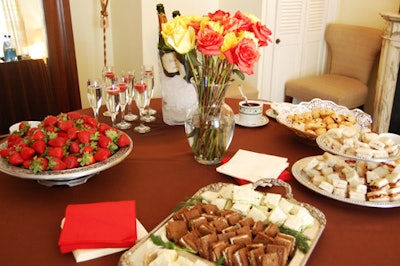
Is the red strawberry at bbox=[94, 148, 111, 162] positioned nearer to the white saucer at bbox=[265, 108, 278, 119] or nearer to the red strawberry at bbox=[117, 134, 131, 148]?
the red strawberry at bbox=[117, 134, 131, 148]

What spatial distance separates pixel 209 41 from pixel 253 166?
411 mm

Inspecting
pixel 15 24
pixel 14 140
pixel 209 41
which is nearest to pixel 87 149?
pixel 14 140

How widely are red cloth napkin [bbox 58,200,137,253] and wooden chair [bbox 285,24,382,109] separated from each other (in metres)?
2.47

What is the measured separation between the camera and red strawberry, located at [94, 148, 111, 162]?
117 centimetres

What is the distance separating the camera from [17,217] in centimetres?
102

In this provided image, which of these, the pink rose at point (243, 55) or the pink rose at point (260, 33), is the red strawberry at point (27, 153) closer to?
the pink rose at point (243, 55)

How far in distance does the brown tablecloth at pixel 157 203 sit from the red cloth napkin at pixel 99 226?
0.11ft

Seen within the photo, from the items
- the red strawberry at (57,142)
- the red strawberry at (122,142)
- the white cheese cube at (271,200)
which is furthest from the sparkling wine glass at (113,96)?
the white cheese cube at (271,200)

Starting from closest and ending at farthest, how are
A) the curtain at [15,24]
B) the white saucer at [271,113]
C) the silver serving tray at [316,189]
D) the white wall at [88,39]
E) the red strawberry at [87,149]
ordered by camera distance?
1. the silver serving tray at [316,189]
2. the red strawberry at [87,149]
3. the white saucer at [271,113]
4. the curtain at [15,24]
5. the white wall at [88,39]

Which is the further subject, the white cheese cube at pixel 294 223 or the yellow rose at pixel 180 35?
the yellow rose at pixel 180 35

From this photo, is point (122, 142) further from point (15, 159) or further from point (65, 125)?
point (15, 159)

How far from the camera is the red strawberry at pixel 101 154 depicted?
1.17 metres

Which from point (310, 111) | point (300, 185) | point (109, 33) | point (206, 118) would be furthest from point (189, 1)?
point (300, 185)

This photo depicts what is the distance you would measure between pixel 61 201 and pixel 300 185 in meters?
0.69
